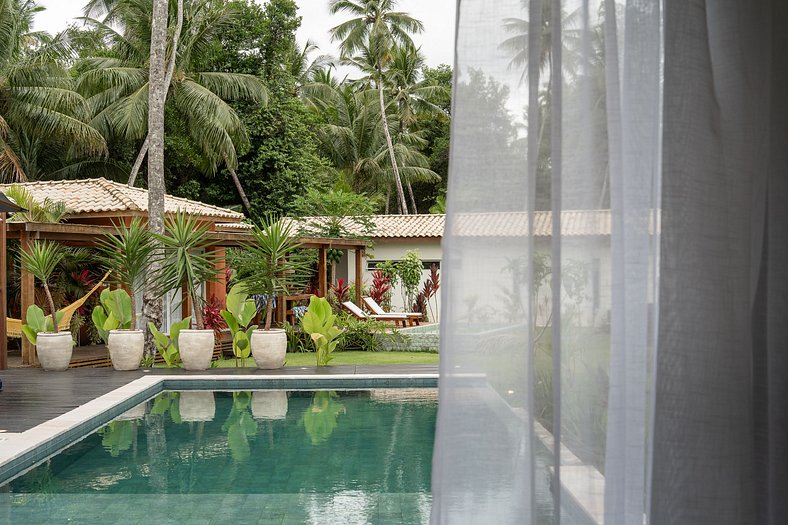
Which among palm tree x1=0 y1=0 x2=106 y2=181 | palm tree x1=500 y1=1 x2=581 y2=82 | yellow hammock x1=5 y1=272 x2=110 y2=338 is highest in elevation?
palm tree x1=0 y1=0 x2=106 y2=181

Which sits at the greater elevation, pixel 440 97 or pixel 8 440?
pixel 440 97

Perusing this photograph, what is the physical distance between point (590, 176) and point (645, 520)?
0.65 m

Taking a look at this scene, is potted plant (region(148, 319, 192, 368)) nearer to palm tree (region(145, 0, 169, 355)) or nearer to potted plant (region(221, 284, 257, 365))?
potted plant (region(221, 284, 257, 365))

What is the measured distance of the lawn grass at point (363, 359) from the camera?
12421 millimetres

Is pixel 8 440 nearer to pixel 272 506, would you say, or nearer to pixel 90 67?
pixel 272 506

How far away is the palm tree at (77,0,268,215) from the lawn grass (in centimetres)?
879

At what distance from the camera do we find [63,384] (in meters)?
9.21

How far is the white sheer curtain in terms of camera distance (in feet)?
4.65

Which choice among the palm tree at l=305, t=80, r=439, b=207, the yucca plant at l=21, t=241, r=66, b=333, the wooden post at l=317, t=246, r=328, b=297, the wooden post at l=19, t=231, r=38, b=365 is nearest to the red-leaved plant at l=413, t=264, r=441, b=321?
the wooden post at l=317, t=246, r=328, b=297

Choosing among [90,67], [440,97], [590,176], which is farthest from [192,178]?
[590,176]

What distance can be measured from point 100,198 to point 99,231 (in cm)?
243

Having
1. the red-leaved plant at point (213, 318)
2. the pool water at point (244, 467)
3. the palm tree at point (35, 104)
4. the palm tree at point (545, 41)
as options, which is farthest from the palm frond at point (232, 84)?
the palm tree at point (545, 41)

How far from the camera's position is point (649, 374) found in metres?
1.49

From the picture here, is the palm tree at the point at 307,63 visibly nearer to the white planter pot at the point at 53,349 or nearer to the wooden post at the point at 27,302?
the wooden post at the point at 27,302
